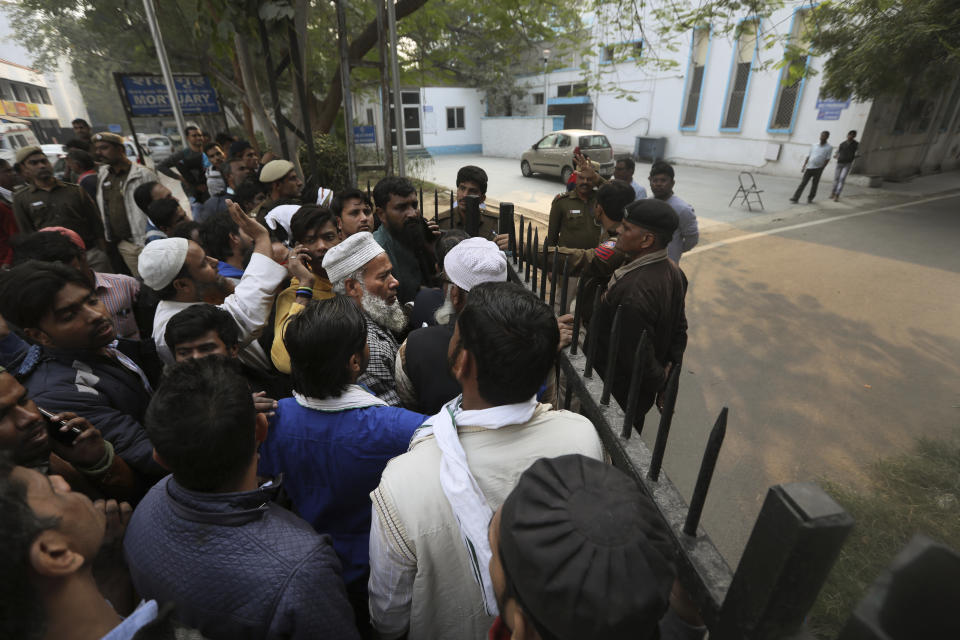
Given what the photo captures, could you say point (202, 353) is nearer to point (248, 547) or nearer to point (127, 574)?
point (127, 574)

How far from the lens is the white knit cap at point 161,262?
7.13 feet

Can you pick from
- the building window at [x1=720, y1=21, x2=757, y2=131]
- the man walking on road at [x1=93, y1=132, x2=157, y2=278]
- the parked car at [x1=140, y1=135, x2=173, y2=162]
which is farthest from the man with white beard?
the parked car at [x1=140, y1=135, x2=173, y2=162]

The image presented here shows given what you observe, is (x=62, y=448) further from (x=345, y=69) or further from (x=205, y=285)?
(x=345, y=69)

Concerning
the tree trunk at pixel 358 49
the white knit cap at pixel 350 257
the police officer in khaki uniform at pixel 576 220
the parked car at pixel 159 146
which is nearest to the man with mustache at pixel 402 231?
the white knit cap at pixel 350 257

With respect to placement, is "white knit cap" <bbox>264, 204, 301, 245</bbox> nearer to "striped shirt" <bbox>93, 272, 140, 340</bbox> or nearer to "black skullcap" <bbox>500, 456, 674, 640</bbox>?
"striped shirt" <bbox>93, 272, 140, 340</bbox>

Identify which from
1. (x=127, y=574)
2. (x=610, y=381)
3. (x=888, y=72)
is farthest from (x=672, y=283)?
(x=888, y=72)

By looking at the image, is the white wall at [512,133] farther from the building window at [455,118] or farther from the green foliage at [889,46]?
the green foliage at [889,46]

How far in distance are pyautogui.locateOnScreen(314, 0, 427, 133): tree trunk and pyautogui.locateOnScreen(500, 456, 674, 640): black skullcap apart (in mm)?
6416

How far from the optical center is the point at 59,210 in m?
4.20

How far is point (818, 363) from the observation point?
439 centimetres

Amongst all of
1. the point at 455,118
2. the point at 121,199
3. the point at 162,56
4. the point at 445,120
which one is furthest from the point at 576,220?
the point at 455,118

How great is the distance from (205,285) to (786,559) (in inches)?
106

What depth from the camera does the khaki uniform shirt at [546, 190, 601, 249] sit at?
4.28m

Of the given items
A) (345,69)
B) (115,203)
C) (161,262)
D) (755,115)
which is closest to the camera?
(161,262)
